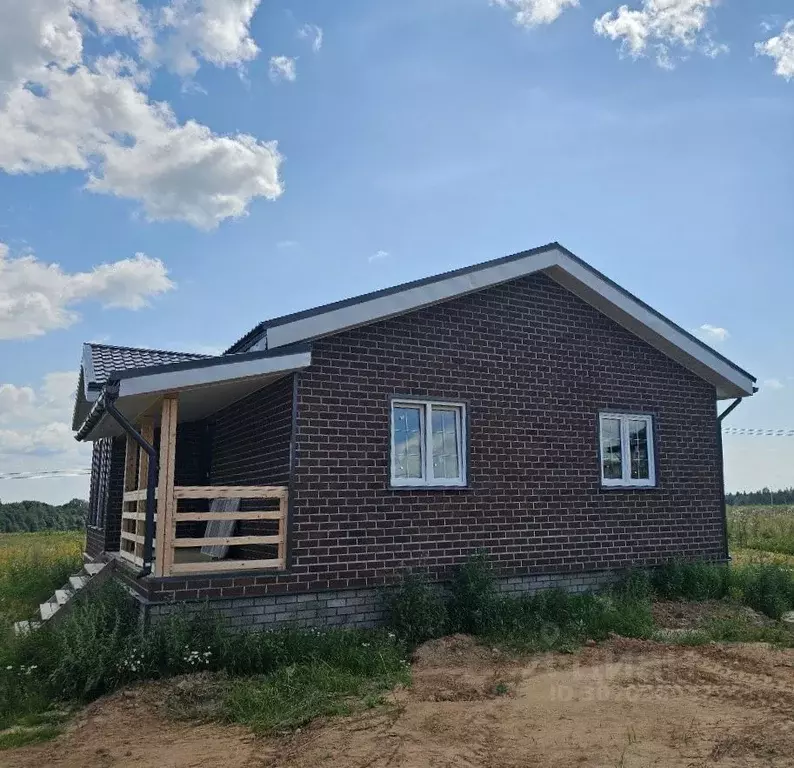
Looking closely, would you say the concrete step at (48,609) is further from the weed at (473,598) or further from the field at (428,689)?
the weed at (473,598)

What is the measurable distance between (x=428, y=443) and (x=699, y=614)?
4.56 metres

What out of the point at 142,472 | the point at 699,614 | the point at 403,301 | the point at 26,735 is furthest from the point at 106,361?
the point at 699,614

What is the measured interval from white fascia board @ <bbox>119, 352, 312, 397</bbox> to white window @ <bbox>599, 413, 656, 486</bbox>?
5360 mm

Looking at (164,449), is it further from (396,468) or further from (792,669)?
(792,669)

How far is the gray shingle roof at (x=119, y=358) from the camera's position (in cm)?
1000

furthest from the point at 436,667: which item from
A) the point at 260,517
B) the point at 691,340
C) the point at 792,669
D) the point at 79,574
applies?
the point at 79,574

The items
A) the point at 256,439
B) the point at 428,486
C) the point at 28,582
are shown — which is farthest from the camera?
the point at 28,582

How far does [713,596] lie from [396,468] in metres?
5.67

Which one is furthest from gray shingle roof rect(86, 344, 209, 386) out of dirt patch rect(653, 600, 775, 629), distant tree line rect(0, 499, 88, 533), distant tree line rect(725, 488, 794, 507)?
distant tree line rect(725, 488, 794, 507)

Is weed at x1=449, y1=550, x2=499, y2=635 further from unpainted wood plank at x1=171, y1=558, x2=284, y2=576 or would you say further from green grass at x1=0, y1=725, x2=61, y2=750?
green grass at x1=0, y1=725, x2=61, y2=750

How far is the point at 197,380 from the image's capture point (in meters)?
8.32

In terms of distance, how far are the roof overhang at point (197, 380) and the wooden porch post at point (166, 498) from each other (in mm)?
284

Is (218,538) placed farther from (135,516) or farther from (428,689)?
(428,689)

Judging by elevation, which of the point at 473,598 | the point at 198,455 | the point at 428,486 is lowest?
the point at 473,598
